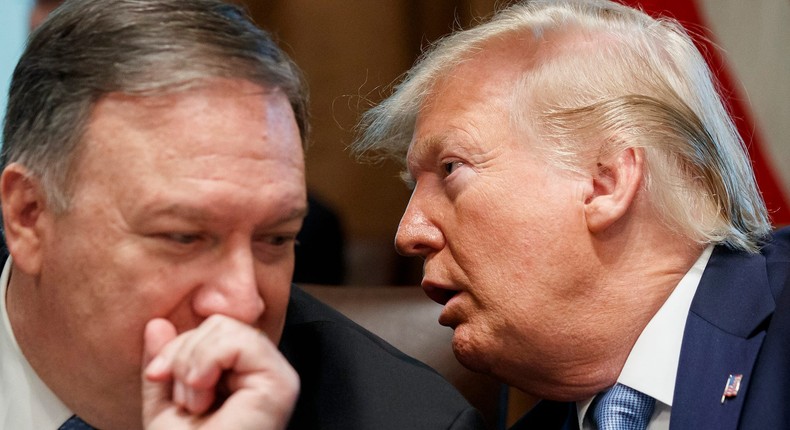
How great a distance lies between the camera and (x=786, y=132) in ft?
9.92

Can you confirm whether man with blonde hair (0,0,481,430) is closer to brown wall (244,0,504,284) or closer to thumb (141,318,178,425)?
thumb (141,318,178,425)

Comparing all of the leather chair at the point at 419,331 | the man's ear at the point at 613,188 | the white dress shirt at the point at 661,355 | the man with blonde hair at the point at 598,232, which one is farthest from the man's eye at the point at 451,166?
the white dress shirt at the point at 661,355

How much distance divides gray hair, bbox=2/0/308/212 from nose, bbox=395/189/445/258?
49 cm

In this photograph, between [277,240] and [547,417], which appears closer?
[277,240]

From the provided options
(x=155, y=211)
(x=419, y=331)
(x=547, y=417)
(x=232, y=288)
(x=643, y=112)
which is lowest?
(x=547, y=417)

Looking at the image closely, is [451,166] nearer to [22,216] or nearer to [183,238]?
[183,238]

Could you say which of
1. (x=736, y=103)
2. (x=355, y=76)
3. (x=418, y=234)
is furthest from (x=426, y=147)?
(x=355, y=76)

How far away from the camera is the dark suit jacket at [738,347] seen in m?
1.65

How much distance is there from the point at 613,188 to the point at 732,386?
16.3 inches

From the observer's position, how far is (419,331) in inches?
85.9

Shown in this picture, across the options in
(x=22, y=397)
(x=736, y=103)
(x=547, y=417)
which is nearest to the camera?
(x=22, y=397)

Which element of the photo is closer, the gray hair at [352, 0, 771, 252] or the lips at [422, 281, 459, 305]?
the gray hair at [352, 0, 771, 252]

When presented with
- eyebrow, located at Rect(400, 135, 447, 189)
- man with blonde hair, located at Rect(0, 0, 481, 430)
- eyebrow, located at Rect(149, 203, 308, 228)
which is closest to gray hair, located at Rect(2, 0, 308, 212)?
man with blonde hair, located at Rect(0, 0, 481, 430)

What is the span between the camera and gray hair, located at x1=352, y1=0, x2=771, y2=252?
1.86 meters
